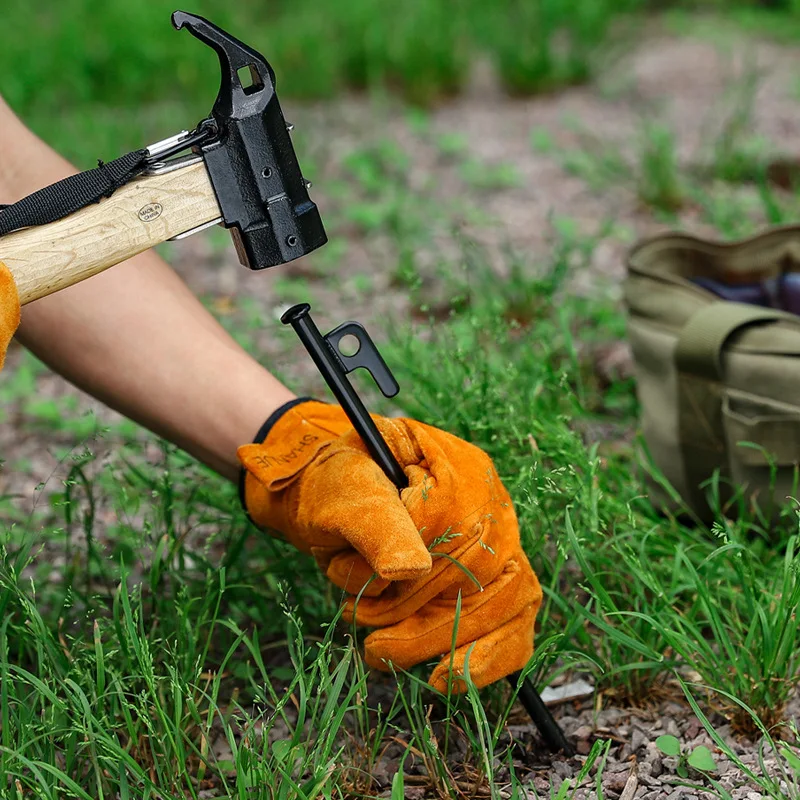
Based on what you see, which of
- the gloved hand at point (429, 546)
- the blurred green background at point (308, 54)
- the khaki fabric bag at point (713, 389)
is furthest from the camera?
the blurred green background at point (308, 54)

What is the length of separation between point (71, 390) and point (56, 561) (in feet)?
2.84

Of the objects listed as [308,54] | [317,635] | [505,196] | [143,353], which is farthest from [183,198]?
[308,54]

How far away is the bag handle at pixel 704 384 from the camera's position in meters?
2.04

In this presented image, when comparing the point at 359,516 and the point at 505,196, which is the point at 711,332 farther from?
the point at 505,196

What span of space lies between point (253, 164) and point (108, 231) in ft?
0.72

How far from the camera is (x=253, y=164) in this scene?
1448 millimetres

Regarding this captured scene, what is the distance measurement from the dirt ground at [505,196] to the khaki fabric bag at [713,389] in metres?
0.48

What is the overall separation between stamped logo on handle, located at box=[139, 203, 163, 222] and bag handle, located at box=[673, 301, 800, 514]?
3.71ft

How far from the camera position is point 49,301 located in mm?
1738

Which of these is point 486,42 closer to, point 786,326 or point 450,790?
point 786,326

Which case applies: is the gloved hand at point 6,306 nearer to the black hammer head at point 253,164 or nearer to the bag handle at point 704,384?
the black hammer head at point 253,164

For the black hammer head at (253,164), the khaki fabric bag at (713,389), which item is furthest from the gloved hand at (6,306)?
the khaki fabric bag at (713,389)

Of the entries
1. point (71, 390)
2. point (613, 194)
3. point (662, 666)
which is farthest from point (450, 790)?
point (613, 194)

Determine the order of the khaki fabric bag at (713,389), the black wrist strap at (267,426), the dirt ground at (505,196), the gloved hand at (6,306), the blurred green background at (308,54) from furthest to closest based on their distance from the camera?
the blurred green background at (308,54)
the dirt ground at (505,196)
the khaki fabric bag at (713,389)
the black wrist strap at (267,426)
the gloved hand at (6,306)
